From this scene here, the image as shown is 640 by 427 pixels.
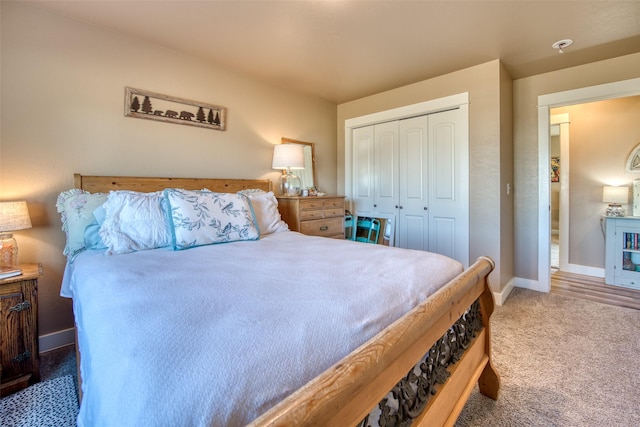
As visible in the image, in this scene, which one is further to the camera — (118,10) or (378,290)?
(118,10)

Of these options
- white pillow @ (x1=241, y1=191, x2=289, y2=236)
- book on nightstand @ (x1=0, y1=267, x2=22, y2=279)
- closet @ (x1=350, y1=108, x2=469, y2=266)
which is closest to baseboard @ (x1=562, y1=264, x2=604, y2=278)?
closet @ (x1=350, y1=108, x2=469, y2=266)

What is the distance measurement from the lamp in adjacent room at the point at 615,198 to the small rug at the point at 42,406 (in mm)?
5240

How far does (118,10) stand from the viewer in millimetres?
2045

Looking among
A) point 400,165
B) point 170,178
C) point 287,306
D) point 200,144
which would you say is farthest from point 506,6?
point 170,178

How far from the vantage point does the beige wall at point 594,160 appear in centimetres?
350

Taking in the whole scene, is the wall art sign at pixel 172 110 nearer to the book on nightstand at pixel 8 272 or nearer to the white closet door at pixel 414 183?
the book on nightstand at pixel 8 272

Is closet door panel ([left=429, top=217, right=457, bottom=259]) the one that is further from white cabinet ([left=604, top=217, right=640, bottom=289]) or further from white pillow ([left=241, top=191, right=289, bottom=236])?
white cabinet ([left=604, top=217, right=640, bottom=289])

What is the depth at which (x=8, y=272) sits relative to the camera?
5.41 feet

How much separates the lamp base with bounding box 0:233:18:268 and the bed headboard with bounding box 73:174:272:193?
19.6 inches

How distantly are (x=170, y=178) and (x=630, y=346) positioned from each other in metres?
3.73

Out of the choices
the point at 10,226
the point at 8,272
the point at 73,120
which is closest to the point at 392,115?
the point at 73,120

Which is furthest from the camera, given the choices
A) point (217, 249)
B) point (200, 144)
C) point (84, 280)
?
point (200, 144)

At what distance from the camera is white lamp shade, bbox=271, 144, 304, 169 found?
3.12 metres

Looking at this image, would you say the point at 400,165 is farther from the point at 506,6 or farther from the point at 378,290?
the point at 378,290
